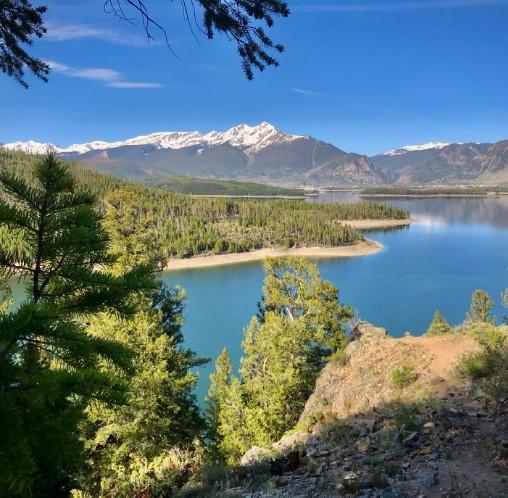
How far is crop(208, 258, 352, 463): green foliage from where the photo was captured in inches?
746

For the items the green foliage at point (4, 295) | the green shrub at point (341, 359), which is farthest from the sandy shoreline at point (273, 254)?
the green foliage at point (4, 295)


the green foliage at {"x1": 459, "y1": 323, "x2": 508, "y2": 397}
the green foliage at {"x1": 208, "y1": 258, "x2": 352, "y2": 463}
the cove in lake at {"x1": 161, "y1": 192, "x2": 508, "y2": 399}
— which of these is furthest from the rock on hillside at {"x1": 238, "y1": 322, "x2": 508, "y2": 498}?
the cove in lake at {"x1": 161, "y1": 192, "x2": 508, "y2": 399}

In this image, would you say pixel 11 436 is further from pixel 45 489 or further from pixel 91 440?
pixel 91 440

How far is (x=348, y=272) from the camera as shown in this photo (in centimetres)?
8988

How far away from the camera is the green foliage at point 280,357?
19.0 m

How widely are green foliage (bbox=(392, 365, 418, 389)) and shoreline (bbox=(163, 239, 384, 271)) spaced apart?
84399 millimetres

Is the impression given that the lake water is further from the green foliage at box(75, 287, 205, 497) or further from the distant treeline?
the green foliage at box(75, 287, 205, 497)

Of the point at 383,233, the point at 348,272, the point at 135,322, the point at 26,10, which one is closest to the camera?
the point at 26,10

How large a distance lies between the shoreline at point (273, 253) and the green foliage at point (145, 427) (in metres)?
82.7

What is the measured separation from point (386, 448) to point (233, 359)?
3588 centimetres

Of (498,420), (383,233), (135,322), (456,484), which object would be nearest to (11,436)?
(456,484)

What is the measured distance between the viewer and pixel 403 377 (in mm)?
16250

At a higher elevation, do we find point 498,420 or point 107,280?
point 107,280

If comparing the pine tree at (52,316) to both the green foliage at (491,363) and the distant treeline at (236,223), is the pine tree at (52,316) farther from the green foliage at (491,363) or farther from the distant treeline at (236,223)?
the distant treeline at (236,223)
